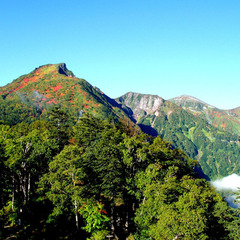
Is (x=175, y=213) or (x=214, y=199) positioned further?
(x=214, y=199)

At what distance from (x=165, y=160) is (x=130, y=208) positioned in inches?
866

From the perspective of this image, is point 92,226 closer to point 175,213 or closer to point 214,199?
point 175,213

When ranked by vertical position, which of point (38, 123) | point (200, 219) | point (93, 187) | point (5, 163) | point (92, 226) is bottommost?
point (92, 226)

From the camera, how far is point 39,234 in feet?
93.7

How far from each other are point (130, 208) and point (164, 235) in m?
15.9

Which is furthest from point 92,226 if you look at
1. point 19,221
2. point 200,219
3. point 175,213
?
point 200,219

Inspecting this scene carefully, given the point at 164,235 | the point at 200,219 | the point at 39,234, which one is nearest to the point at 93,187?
the point at 39,234

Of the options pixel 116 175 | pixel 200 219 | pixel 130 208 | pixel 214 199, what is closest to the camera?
pixel 200 219

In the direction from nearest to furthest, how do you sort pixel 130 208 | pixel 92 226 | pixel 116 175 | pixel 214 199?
pixel 92 226 < pixel 116 175 < pixel 130 208 < pixel 214 199

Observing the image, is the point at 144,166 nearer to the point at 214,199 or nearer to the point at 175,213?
the point at 175,213

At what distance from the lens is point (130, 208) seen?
40.9 metres

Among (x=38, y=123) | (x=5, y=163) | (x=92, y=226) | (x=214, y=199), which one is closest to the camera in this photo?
(x=5, y=163)

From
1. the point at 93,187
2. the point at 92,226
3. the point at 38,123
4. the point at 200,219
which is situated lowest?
the point at 92,226

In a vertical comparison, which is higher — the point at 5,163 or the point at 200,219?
the point at 5,163
